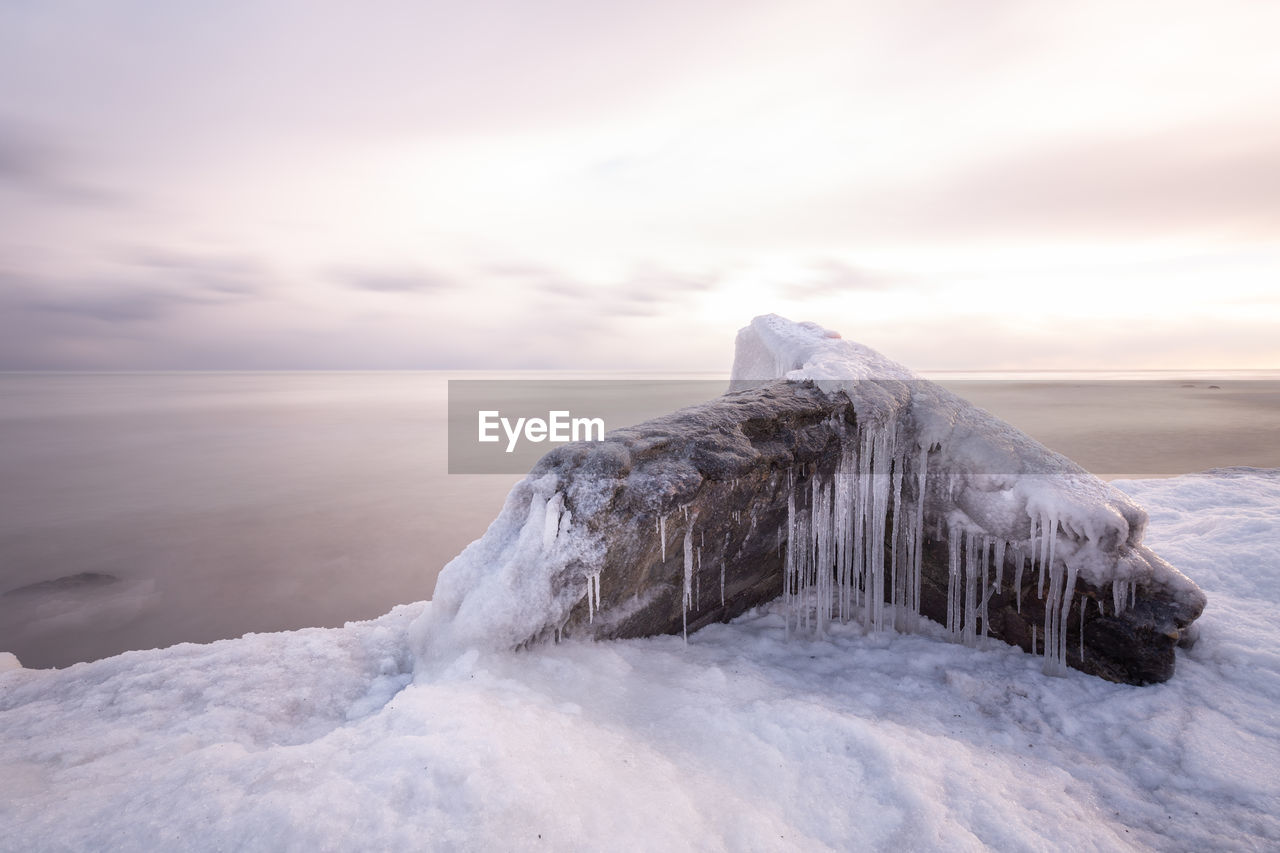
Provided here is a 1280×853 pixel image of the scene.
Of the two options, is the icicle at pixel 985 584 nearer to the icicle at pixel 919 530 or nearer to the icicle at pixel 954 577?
the icicle at pixel 954 577

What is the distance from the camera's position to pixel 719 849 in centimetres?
241

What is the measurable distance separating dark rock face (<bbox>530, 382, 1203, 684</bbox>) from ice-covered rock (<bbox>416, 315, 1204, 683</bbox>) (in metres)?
0.01

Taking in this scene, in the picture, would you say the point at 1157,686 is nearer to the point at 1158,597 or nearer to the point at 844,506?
the point at 1158,597

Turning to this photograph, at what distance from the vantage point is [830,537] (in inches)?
197

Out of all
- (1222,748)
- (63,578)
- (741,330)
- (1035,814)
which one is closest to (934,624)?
(1222,748)

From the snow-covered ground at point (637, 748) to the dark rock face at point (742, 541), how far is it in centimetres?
26

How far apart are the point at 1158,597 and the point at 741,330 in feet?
19.0

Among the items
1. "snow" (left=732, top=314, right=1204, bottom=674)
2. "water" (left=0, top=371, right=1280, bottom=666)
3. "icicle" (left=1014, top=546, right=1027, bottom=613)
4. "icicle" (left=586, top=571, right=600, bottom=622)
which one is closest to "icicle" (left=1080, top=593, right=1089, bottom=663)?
"snow" (left=732, top=314, right=1204, bottom=674)

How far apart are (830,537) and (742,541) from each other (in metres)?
0.92

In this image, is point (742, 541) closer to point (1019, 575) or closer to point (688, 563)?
point (688, 563)

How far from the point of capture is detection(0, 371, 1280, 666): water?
659 centimetres

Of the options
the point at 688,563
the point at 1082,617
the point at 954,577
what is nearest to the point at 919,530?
the point at 954,577

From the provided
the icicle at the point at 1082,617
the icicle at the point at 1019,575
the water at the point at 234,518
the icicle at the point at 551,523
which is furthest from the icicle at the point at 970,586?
the water at the point at 234,518

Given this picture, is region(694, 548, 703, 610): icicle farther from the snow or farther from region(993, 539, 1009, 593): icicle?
region(993, 539, 1009, 593): icicle
